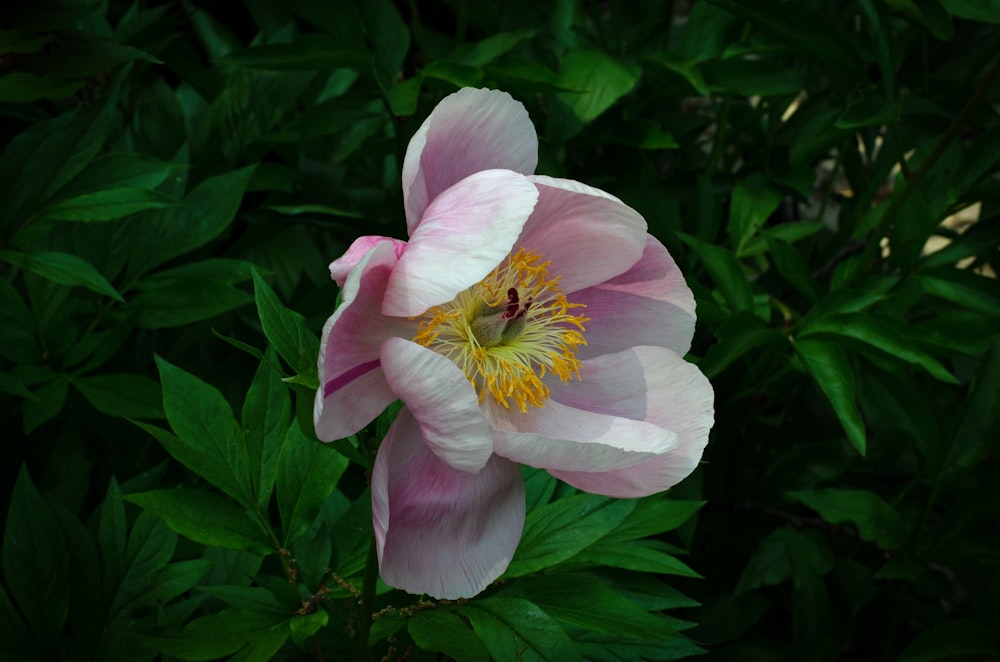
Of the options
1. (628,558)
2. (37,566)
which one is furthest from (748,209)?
(37,566)

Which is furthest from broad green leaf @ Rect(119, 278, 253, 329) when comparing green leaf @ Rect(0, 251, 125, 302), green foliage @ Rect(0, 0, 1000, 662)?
green leaf @ Rect(0, 251, 125, 302)

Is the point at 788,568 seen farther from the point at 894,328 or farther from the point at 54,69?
the point at 54,69

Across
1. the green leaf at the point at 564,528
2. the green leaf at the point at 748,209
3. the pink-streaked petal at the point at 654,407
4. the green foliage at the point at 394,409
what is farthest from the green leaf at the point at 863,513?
the pink-streaked petal at the point at 654,407

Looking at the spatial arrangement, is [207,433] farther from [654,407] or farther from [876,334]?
[876,334]

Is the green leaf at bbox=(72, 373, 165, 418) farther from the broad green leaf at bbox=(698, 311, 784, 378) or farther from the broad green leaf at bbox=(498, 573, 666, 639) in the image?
the broad green leaf at bbox=(698, 311, 784, 378)

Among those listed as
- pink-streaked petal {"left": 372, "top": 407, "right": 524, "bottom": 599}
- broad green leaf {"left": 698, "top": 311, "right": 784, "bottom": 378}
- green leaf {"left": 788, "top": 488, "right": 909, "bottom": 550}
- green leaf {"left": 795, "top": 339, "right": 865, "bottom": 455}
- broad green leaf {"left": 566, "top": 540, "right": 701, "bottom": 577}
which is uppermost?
pink-streaked petal {"left": 372, "top": 407, "right": 524, "bottom": 599}

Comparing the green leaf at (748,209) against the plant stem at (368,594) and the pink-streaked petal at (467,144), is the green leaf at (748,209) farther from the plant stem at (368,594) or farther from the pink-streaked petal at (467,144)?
the plant stem at (368,594)
